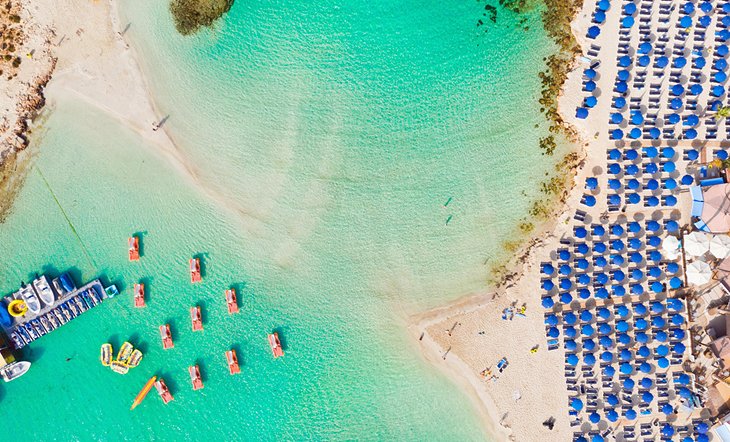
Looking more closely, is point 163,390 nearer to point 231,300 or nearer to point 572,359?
point 231,300

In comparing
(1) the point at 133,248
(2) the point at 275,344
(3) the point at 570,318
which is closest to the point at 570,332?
(3) the point at 570,318

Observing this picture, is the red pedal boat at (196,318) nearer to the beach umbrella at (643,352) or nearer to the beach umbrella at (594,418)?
the beach umbrella at (594,418)

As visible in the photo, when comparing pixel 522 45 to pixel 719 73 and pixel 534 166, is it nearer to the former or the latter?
pixel 534 166

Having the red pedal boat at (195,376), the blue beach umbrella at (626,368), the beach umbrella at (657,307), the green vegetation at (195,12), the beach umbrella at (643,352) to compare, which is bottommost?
the red pedal boat at (195,376)

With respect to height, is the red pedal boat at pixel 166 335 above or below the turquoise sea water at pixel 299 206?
below

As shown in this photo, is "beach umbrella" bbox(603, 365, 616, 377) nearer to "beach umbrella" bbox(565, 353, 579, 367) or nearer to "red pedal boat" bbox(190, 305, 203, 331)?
"beach umbrella" bbox(565, 353, 579, 367)

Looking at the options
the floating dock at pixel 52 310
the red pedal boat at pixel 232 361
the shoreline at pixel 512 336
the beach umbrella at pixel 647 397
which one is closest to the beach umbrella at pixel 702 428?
the beach umbrella at pixel 647 397

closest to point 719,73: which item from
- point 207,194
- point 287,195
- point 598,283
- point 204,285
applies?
point 598,283
